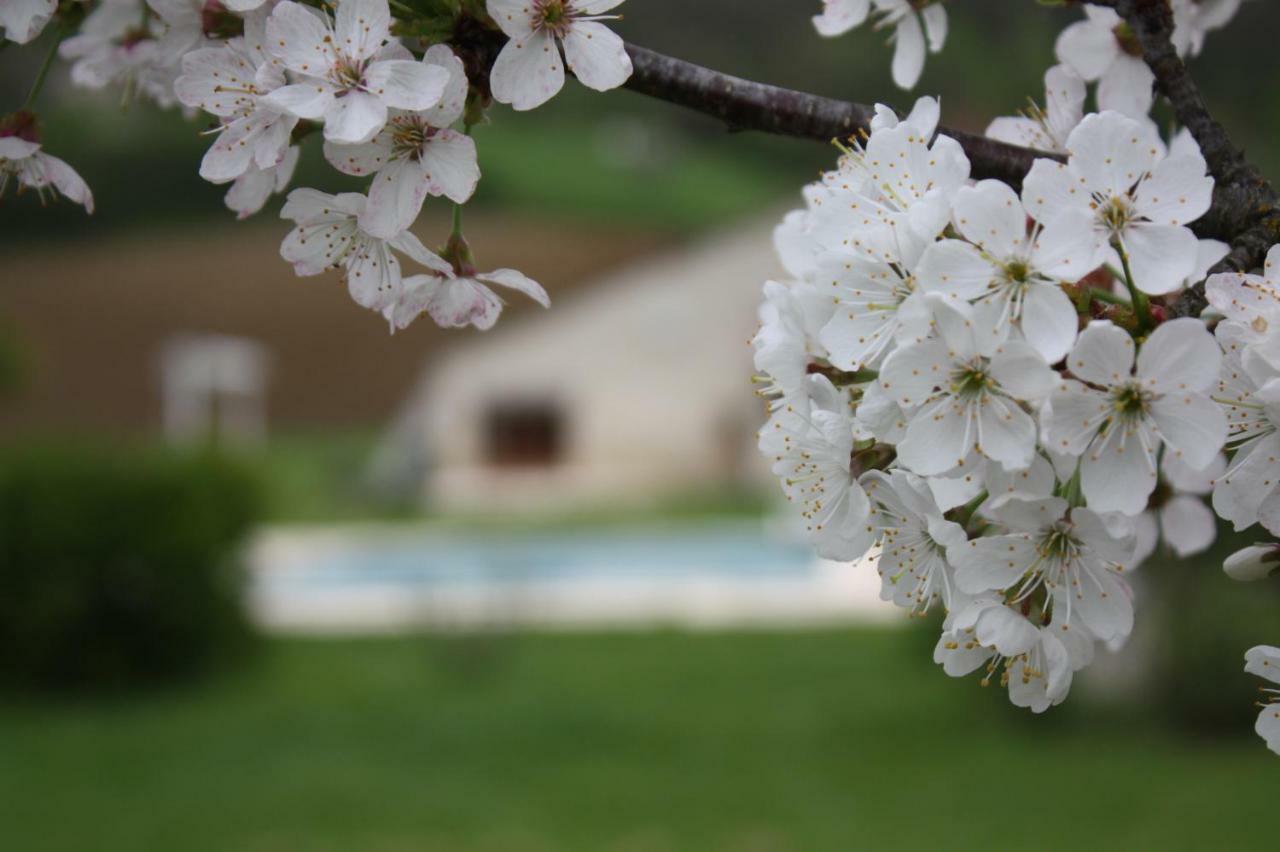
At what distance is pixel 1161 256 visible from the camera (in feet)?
2.63

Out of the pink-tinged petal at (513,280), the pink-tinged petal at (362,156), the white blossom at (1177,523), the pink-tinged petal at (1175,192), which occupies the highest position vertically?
the pink-tinged petal at (1175,192)

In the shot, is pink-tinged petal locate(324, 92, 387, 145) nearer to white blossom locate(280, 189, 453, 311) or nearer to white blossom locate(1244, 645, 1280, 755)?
white blossom locate(280, 189, 453, 311)

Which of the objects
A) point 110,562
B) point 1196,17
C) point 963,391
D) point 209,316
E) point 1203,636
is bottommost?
point 209,316

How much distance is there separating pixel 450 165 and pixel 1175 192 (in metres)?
0.44

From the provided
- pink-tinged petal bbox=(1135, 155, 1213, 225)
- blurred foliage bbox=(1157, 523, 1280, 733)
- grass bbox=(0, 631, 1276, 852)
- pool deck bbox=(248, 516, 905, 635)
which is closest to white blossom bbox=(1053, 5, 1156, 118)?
pink-tinged petal bbox=(1135, 155, 1213, 225)

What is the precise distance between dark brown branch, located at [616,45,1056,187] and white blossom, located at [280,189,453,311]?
7.9 inches

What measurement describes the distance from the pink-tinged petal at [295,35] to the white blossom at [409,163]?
0.05m

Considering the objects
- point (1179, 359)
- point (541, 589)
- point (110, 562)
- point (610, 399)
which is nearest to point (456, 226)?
point (1179, 359)

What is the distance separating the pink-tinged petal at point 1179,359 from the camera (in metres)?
0.75

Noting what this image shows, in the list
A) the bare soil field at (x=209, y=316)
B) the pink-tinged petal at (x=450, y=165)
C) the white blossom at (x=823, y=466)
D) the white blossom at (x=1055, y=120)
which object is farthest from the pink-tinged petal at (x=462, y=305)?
the bare soil field at (x=209, y=316)

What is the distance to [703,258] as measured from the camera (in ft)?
60.7

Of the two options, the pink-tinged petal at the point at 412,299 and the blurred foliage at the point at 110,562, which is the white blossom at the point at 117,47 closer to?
the pink-tinged petal at the point at 412,299

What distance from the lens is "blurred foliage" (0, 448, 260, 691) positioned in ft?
23.1

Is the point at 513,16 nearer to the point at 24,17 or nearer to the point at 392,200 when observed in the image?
the point at 392,200
